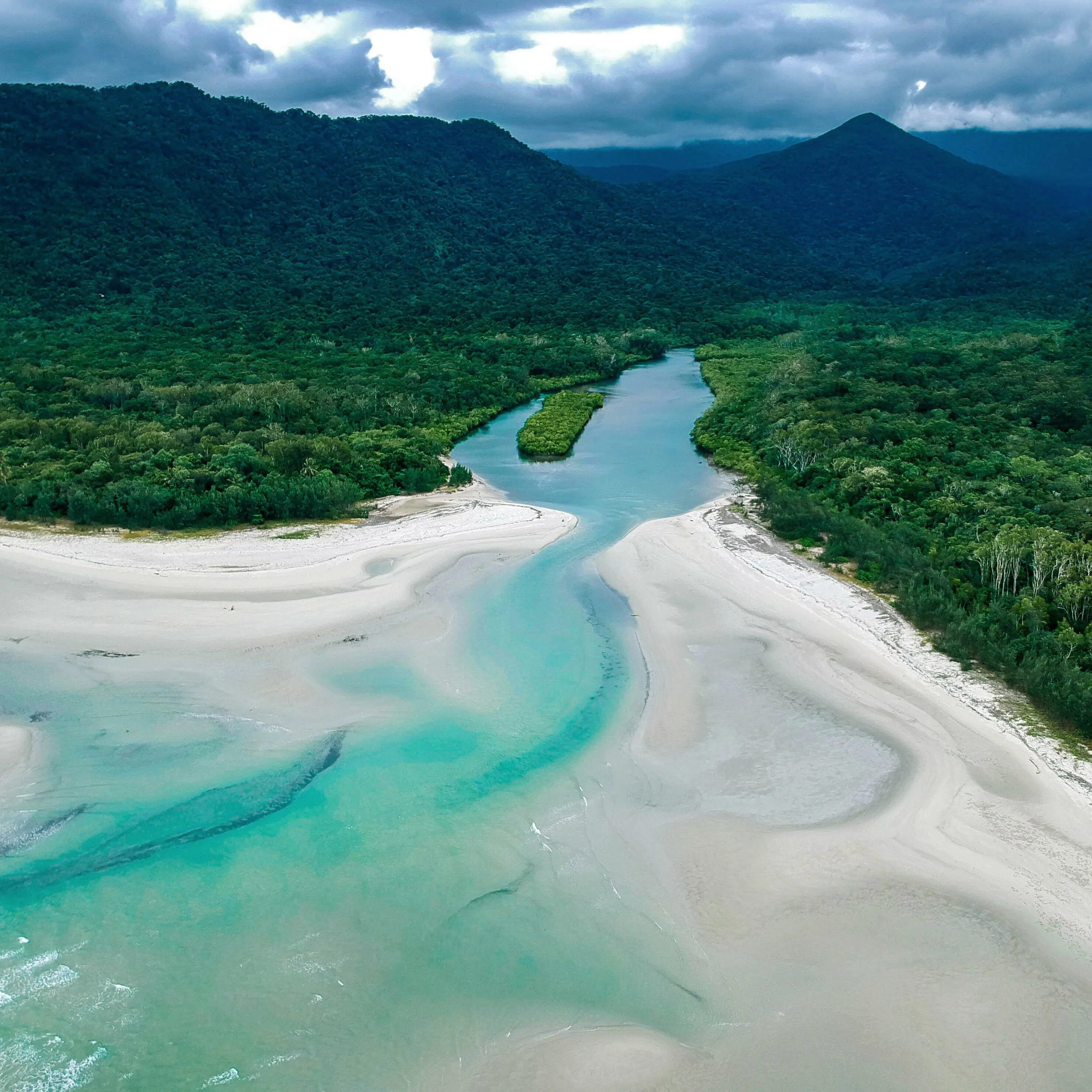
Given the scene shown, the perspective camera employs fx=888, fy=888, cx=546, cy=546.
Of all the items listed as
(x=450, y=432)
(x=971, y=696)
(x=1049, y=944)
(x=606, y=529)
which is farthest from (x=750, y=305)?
(x=1049, y=944)

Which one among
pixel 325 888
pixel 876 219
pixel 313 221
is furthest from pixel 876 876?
pixel 876 219

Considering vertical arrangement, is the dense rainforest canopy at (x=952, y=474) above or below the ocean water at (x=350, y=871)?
above

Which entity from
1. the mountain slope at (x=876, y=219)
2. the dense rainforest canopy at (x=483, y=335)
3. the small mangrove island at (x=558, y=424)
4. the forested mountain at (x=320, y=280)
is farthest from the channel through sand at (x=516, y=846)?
the mountain slope at (x=876, y=219)

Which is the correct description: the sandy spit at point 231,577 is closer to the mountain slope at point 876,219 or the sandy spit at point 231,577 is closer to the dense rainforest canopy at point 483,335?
the dense rainforest canopy at point 483,335

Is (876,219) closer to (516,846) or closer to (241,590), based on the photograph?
(241,590)

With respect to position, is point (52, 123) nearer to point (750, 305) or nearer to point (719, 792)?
point (750, 305)

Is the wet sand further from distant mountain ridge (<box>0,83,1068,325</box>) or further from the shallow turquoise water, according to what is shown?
distant mountain ridge (<box>0,83,1068,325</box>)
